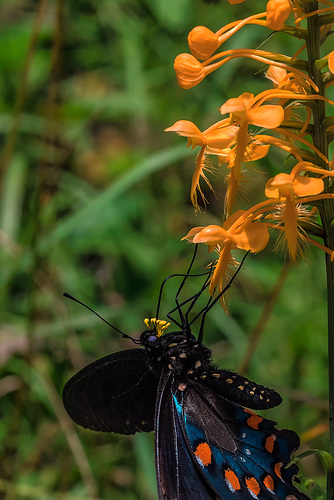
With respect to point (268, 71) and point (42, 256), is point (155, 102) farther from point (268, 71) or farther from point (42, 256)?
point (268, 71)

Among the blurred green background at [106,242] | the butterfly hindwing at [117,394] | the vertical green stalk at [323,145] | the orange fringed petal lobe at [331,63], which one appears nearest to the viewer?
the orange fringed petal lobe at [331,63]

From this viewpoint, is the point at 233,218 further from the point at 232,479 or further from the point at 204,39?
the point at 232,479

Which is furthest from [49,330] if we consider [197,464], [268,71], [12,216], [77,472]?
[268,71]

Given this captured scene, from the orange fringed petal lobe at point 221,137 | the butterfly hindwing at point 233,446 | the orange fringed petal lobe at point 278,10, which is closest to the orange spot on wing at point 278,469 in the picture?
the butterfly hindwing at point 233,446

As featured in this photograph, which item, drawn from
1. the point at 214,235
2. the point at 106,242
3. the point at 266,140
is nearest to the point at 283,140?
the point at 266,140

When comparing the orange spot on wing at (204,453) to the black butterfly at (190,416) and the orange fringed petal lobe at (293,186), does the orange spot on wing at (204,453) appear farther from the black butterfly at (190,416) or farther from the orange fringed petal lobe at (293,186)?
the orange fringed petal lobe at (293,186)

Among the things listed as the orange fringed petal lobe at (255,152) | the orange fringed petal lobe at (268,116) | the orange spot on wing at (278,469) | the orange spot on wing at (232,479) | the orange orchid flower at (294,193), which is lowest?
the orange spot on wing at (232,479)
